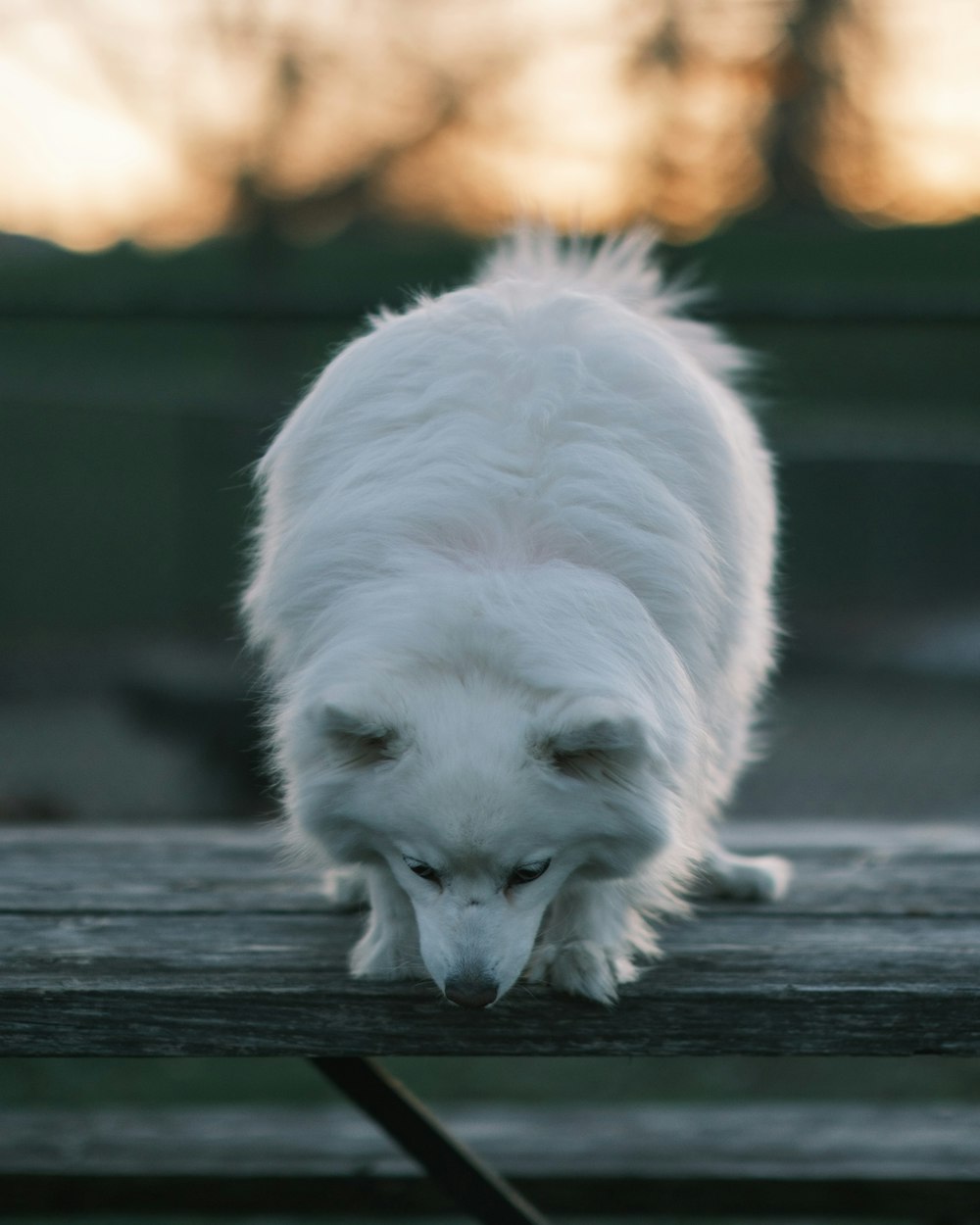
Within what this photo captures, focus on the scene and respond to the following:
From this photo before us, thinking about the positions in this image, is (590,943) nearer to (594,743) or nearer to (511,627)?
(594,743)

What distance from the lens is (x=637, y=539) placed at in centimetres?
238

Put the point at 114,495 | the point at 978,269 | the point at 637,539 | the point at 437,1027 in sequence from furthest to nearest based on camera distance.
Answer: the point at 978,269
the point at 114,495
the point at 637,539
the point at 437,1027

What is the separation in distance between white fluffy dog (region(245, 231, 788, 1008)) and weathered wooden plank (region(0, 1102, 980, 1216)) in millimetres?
1039

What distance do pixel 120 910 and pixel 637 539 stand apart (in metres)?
1.26

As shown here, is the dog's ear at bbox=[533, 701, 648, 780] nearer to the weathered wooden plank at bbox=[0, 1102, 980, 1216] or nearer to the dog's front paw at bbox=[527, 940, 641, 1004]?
the dog's front paw at bbox=[527, 940, 641, 1004]

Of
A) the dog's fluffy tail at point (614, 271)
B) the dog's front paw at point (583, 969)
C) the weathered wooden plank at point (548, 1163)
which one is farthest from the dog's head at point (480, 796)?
the weathered wooden plank at point (548, 1163)

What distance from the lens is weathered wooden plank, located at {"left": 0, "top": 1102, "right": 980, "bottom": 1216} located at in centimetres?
348

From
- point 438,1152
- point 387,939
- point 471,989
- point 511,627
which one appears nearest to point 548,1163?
point 438,1152

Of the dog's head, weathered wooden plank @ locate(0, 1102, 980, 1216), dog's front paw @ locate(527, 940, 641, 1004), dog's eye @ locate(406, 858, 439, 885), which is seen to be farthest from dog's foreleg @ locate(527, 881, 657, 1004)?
weathered wooden plank @ locate(0, 1102, 980, 1216)

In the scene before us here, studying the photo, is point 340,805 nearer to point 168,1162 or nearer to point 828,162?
point 168,1162

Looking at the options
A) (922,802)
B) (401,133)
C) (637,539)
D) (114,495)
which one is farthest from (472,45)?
(637,539)

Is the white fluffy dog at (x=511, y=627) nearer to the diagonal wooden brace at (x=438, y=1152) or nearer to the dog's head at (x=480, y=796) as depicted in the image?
the dog's head at (x=480, y=796)

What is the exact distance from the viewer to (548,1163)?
3.60m

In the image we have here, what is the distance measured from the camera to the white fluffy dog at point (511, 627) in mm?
2090
